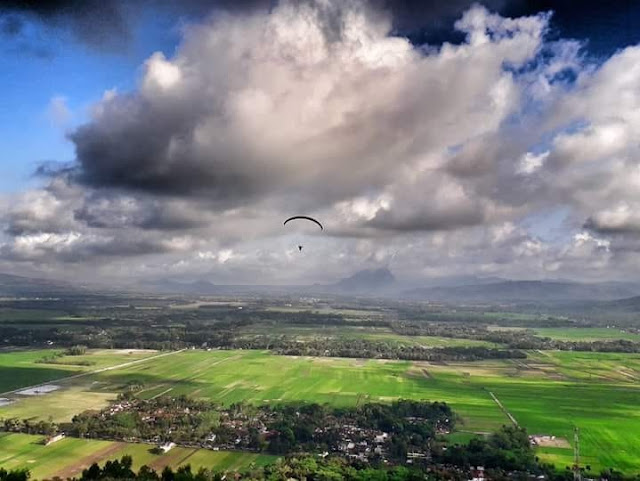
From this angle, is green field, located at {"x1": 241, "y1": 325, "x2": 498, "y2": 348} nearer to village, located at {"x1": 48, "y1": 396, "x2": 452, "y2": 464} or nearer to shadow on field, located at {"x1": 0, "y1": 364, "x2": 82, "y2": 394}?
shadow on field, located at {"x1": 0, "y1": 364, "x2": 82, "y2": 394}

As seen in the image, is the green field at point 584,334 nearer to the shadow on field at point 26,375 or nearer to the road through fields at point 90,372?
the road through fields at point 90,372

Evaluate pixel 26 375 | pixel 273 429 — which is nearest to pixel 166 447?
pixel 273 429

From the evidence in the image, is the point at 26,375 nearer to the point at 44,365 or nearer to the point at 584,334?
the point at 44,365

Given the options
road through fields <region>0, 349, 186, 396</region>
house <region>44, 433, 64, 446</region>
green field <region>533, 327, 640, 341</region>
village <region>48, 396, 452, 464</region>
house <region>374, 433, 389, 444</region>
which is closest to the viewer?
house <region>44, 433, 64, 446</region>

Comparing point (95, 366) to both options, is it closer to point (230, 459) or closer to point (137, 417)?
point (137, 417)

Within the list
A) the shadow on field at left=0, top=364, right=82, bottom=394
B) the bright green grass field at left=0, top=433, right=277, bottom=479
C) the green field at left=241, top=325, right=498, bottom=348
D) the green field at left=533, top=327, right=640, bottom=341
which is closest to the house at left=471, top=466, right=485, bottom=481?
the bright green grass field at left=0, top=433, right=277, bottom=479

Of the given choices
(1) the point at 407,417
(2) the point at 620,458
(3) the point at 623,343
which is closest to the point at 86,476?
(1) the point at 407,417
